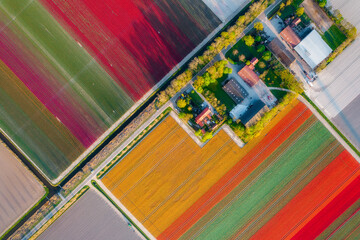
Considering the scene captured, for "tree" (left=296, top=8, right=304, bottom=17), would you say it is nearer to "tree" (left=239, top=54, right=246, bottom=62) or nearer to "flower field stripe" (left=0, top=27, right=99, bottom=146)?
"tree" (left=239, top=54, right=246, bottom=62)

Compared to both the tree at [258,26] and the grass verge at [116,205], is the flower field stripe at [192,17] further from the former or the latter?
Answer: the grass verge at [116,205]

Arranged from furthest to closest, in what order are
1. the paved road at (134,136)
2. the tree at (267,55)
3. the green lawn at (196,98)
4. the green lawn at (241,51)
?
1. the green lawn at (196,98)
2. the green lawn at (241,51)
3. the paved road at (134,136)
4. the tree at (267,55)

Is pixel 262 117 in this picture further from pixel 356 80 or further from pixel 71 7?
pixel 71 7

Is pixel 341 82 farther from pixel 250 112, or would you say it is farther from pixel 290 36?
pixel 250 112

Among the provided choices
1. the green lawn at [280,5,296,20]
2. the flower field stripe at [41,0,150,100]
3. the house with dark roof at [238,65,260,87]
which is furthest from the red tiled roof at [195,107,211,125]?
the green lawn at [280,5,296,20]

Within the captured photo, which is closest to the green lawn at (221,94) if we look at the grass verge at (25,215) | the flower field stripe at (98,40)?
the flower field stripe at (98,40)
